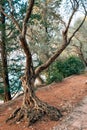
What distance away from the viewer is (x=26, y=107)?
7.33 m

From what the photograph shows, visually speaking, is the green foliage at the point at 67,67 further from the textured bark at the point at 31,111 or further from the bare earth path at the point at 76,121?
the textured bark at the point at 31,111

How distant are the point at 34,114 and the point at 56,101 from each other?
2.17 meters

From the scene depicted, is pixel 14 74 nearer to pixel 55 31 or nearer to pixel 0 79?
pixel 0 79

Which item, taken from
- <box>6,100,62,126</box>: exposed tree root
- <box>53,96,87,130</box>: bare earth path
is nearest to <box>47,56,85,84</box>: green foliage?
<box>53,96,87,130</box>: bare earth path

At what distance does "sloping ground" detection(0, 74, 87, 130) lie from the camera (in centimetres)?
676

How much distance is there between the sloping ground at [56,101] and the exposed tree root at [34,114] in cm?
15

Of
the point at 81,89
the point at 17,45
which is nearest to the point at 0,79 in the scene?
the point at 17,45

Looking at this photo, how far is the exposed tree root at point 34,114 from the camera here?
7.00 metres

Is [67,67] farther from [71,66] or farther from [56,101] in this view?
[56,101]

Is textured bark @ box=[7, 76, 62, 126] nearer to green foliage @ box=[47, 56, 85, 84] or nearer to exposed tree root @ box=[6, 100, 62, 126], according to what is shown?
exposed tree root @ box=[6, 100, 62, 126]

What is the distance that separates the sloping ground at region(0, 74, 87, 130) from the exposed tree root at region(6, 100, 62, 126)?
15cm

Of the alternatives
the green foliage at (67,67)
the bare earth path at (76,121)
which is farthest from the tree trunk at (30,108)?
the green foliage at (67,67)

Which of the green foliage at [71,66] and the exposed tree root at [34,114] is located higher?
the green foliage at [71,66]

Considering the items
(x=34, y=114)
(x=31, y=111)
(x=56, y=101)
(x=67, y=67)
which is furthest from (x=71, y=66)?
(x=34, y=114)
